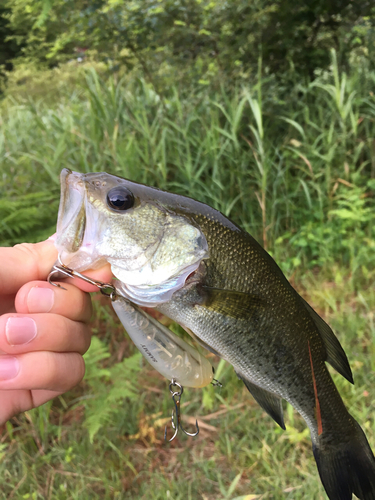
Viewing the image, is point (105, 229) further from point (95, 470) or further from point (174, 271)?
point (95, 470)

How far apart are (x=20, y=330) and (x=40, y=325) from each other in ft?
0.18

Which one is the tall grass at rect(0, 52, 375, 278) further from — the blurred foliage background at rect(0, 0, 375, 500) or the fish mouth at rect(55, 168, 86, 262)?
the fish mouth at rect(55, 168, 86, 262)

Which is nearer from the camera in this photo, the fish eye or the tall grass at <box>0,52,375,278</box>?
the fish eye

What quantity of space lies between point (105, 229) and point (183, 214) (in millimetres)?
223

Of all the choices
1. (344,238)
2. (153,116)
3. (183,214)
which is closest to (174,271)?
(183,214)

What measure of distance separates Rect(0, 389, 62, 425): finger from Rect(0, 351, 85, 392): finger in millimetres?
190

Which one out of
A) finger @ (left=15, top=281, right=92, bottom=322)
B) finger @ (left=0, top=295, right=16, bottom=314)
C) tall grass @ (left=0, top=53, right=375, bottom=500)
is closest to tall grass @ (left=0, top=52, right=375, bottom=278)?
tall grass @ (left=0, top=53, right=375, bottom=500)

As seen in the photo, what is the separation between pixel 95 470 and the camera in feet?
5.92

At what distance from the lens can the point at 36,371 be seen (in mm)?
979

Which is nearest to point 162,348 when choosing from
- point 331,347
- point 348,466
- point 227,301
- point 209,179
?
point 227,301

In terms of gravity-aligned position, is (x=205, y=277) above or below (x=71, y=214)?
below

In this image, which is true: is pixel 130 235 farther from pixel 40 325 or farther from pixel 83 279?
pixel 40 325

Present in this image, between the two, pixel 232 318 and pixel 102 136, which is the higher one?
pixel 232 318

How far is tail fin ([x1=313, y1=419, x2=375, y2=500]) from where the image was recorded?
1.12m
